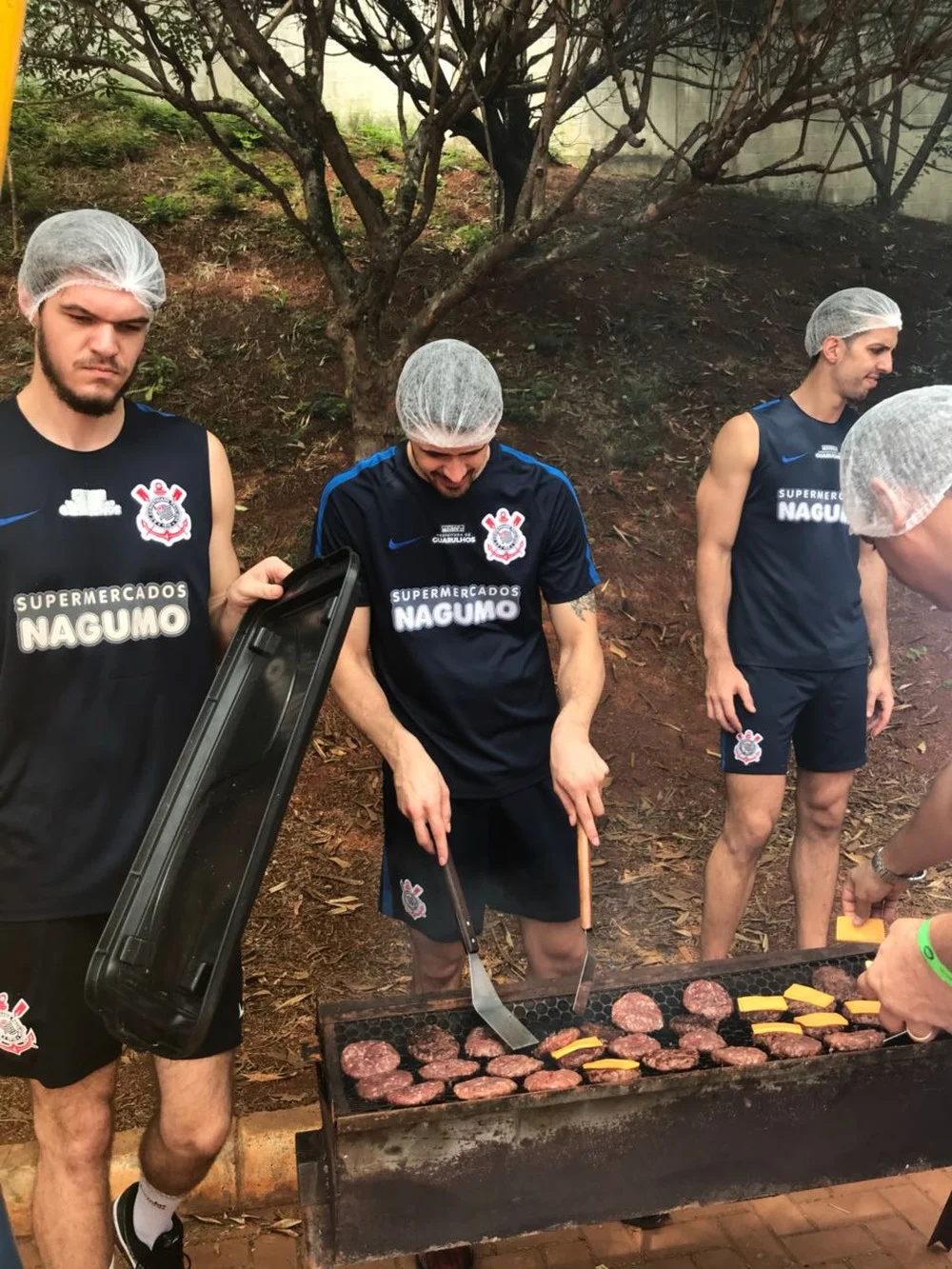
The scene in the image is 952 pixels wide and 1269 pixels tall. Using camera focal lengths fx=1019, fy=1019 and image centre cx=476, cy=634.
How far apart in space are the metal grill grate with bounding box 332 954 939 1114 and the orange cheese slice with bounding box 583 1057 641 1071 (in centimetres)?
11

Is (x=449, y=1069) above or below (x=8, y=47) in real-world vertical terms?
below

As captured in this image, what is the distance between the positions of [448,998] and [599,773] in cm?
77

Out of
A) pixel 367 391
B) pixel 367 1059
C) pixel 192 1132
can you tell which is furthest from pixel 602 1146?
pixel 367 391

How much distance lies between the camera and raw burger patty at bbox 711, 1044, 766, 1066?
255 cm

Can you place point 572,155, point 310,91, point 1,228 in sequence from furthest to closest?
point 572,155 < point 1,228 < point 310,91

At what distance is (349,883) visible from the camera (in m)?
5.04

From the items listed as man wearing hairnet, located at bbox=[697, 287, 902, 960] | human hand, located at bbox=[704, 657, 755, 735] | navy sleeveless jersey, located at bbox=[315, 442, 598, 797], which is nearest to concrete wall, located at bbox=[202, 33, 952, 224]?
man wearing hairnet, located at bbox=[697, 287, 902, 960]

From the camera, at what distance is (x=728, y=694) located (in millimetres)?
3900

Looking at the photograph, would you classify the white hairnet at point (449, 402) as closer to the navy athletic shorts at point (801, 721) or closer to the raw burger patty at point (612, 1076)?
the navy athletic shorts at point (801, 721)

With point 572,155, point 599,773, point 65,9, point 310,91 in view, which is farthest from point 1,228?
point 599,773

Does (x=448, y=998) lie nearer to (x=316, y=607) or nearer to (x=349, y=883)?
(x=316, y=607)

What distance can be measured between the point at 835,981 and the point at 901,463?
1.60m

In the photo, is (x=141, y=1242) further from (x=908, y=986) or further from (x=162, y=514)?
(x=908, y=986)

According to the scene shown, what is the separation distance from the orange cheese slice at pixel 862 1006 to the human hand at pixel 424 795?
1.25 meters
